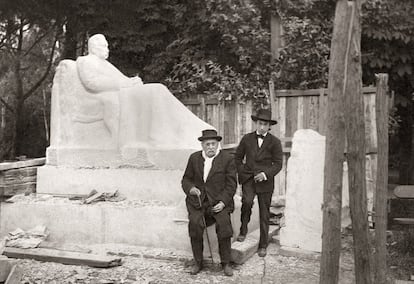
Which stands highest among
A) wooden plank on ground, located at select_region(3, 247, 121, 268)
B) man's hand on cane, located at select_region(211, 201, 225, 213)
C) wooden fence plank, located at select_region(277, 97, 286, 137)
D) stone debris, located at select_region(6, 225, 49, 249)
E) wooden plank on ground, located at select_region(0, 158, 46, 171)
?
wooden fence plank, located at select_region(277, 97, 286, 137)

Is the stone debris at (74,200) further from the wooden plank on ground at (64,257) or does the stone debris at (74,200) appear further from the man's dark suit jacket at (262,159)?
the man's dark suit jacket at (262,159)

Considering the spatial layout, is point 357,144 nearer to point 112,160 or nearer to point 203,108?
point 112,160

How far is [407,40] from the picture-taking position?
9.64 metres

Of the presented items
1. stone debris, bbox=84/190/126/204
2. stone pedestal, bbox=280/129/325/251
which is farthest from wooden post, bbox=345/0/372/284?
stone debris, bbox=84/190/126/204

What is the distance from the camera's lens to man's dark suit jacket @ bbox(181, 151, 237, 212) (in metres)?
5.70

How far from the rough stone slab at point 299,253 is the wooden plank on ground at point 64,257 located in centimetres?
190

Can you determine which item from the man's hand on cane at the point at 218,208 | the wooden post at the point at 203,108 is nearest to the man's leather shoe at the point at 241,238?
the man's hand on cane at the point at 218,208

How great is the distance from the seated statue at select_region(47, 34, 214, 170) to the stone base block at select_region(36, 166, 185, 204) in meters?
0.18

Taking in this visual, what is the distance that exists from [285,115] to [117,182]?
3.37 metres

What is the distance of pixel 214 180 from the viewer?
18.8ft

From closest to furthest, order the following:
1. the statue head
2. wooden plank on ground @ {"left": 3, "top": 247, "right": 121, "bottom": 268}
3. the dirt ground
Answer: the dirt ground < wooden plank on ground @ {"left": 3, "top": 247, "right": 121, "bottom": 268} < the statue head

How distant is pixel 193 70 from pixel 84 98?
146 inches

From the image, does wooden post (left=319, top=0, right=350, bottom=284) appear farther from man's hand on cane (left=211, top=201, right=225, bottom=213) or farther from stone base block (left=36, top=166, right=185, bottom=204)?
stone base block (left=36, top=166, right=185, bottom=204)

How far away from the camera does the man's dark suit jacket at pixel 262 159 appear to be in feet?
20.2
